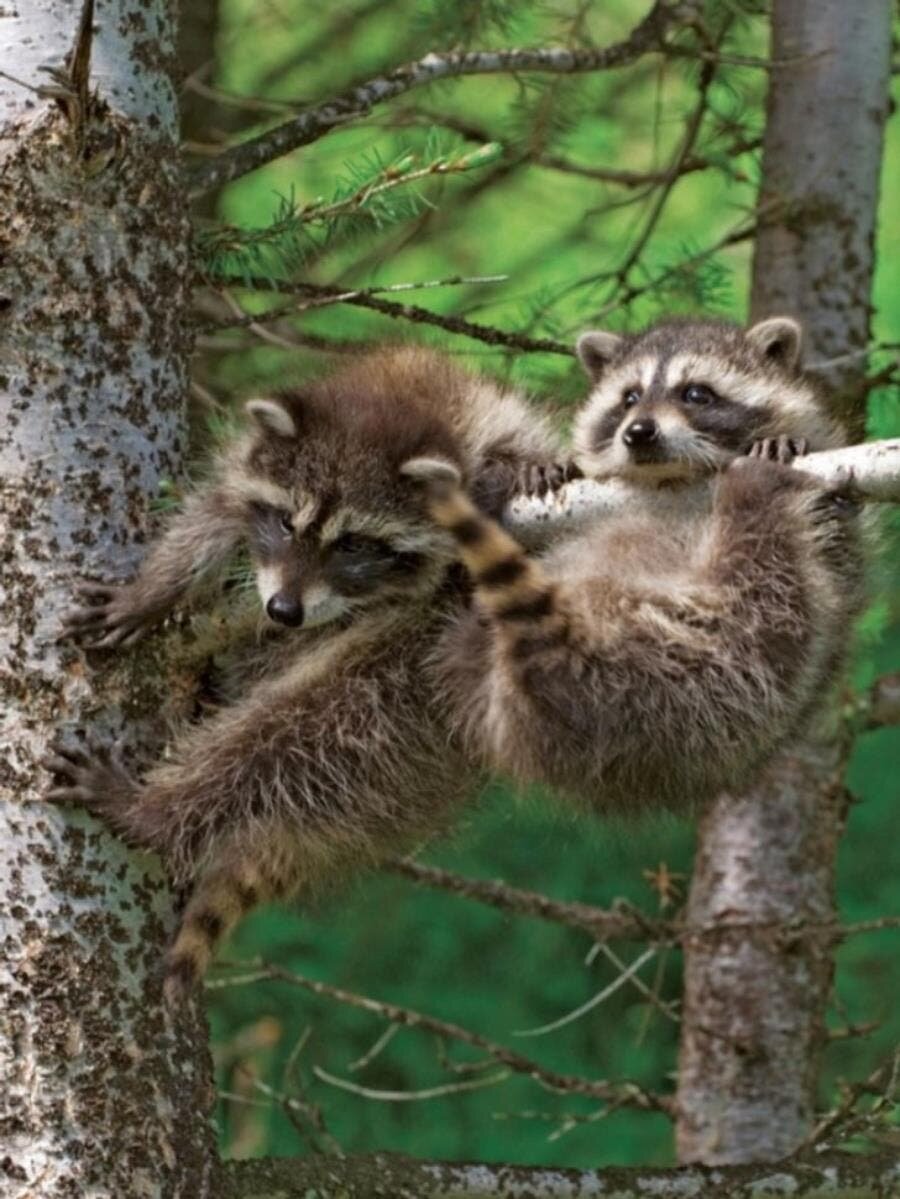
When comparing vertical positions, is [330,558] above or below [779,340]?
below

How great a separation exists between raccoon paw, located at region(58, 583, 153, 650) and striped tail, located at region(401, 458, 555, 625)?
0.49 metres

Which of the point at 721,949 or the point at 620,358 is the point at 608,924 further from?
the point at 620,358


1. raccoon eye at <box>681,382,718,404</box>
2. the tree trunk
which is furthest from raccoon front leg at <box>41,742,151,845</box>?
the tree trunk

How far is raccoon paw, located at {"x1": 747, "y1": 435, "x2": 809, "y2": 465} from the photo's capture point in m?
2.92

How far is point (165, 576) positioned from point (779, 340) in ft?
4.12

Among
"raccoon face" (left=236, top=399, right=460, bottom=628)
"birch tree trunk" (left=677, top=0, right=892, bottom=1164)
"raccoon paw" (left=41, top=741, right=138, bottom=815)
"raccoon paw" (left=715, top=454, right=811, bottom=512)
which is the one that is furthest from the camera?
"birch tree trunk" (left=677, top=0, right=892, bottom=1164)

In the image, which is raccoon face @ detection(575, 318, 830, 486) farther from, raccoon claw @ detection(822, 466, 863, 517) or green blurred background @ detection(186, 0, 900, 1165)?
green blurred background @ detection(186, 0, 900, 1165)

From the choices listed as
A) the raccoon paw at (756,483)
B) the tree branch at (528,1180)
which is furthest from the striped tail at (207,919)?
the raccoon paw at (756,483)

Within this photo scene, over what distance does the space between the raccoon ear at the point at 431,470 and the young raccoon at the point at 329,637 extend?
3 centimetres

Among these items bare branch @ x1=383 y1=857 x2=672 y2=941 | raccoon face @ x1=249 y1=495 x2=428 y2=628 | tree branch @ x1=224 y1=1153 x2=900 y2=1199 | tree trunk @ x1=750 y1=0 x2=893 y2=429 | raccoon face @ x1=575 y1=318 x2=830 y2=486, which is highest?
tree trunk @ x1=750 y1=0 x2=893 y2=429

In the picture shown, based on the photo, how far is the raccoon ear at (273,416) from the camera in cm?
309

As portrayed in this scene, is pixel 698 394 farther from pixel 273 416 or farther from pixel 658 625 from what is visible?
pixel 273 416

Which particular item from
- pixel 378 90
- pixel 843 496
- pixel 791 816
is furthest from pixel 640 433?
pixel 791 816

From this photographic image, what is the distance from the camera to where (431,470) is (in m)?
2.98
